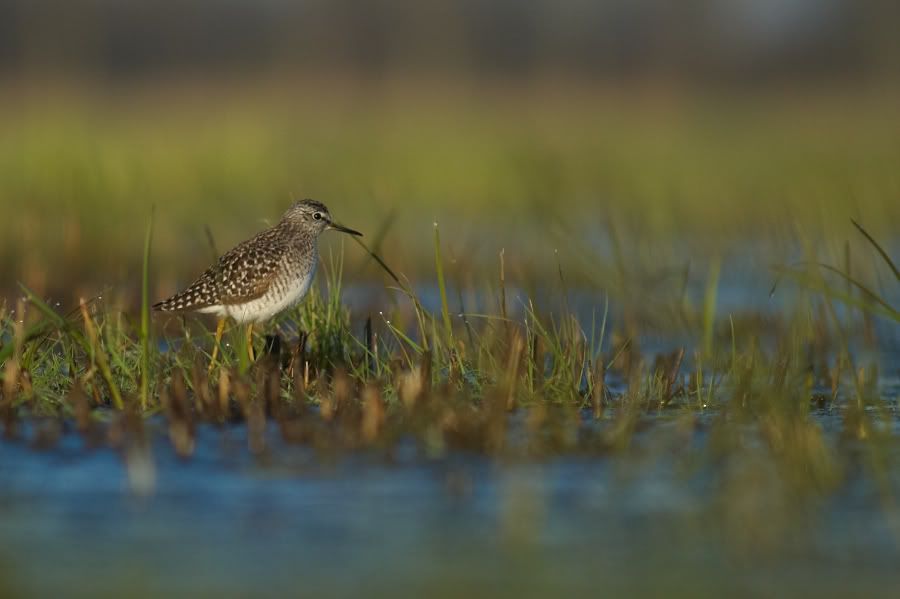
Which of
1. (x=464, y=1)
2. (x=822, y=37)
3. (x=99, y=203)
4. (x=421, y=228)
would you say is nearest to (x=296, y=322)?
(x=99, y=203)

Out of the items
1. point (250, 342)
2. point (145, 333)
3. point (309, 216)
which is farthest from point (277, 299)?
point (145, 333)

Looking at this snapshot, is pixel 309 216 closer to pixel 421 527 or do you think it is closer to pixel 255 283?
pixel 255 283

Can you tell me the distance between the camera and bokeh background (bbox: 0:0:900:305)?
13.8m

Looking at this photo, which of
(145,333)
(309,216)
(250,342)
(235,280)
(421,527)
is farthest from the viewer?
(309,216)

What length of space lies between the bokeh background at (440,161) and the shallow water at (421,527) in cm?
237

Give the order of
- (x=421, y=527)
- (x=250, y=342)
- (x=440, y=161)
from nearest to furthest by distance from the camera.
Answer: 1. (x=421, y=527)
2. (x=250, y=342)
3. (x=440, y=161)

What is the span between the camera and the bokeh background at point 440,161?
13828mm

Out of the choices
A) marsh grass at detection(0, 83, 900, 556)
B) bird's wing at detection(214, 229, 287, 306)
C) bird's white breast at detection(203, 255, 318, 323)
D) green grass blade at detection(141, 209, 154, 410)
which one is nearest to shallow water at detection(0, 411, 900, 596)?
marsh grass at detection(0, 83, 900, 556)

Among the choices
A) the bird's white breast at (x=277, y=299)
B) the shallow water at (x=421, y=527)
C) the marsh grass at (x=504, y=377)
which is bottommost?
the shallow water at (x=421, y=527)

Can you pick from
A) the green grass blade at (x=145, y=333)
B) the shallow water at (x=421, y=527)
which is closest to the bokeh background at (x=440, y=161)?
the green grass blade at (x=145, y=333)

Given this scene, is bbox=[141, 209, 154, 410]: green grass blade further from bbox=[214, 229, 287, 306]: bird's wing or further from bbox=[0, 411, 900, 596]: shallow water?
bbox=[214, 229, 287, 306]: bird's wing

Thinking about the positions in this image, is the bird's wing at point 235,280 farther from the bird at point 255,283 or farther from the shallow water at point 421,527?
the shallow water at point 421,527

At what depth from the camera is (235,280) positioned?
8609mm

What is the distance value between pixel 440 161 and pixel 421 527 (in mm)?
14661
